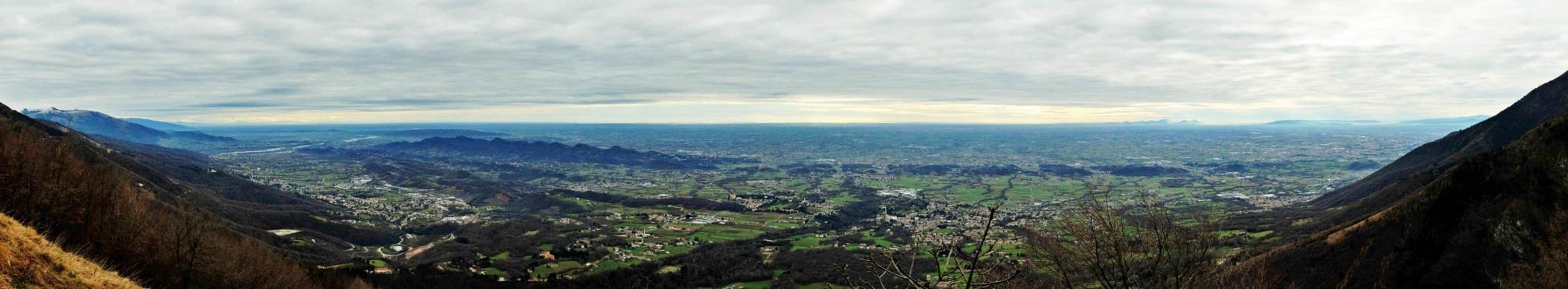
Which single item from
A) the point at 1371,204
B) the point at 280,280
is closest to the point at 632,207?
the point at 280,280

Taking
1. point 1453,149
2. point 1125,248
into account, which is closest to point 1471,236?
point 1125,248

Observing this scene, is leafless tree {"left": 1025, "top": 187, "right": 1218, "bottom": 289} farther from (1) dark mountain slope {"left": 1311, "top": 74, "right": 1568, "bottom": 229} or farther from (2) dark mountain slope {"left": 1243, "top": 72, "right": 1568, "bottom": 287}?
(1) dark mountain slope {"left": 1311, "top": 74, "right": 1568, "bottom": 229}

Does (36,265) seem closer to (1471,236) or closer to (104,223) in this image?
(104,223)

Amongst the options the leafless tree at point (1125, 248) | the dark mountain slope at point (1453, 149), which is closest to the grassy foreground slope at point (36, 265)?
the leafless tree at point (1125, 248)

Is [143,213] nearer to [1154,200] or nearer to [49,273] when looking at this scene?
[49,273]

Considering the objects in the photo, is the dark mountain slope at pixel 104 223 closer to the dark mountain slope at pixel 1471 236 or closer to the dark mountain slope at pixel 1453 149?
the dark mountain slope at pixel 1471 236

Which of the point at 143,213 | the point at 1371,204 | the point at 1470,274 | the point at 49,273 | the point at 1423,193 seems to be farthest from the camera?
the point at 1371,204

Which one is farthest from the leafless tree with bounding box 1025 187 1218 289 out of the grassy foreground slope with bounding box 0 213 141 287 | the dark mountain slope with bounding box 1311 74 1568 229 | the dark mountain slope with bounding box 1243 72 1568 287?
the dark mountain slope with bounding box 1311 74 1568 229
